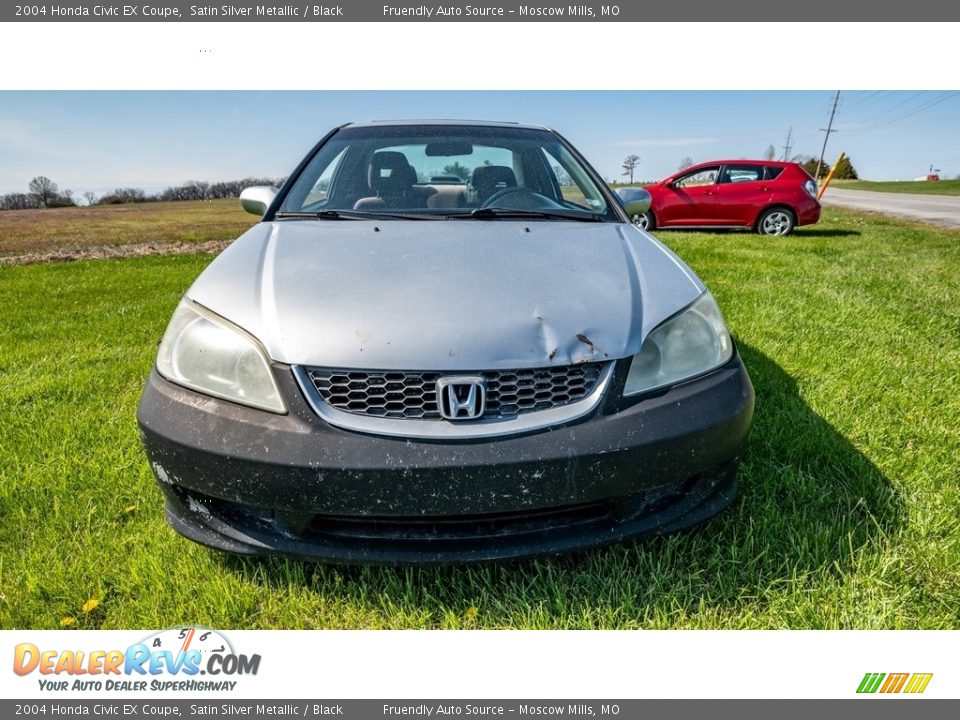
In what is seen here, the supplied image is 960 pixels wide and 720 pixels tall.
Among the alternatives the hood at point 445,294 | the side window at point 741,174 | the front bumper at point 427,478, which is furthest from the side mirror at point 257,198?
the side window at point 741,174

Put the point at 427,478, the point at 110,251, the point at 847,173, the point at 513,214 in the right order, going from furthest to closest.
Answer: the point at 847,173, the point at 110,251, the point at 513,214, the point at 427,478

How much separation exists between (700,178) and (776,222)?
1614 millimetres

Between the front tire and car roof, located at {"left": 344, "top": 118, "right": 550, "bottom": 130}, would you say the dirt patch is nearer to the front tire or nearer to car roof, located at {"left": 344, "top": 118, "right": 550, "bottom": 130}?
car roof, located at {"left": 344, "top": 118, "right": 550, "bottom": 130}

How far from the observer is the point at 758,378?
3.19 meters

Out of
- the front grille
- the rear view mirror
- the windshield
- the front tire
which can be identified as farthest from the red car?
the front grille

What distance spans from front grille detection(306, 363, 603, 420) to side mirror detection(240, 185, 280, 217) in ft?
4.95

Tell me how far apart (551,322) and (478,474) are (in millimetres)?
433

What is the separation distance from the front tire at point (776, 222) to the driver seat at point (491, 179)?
32.2 ft

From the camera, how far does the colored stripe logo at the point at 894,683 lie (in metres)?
1.48

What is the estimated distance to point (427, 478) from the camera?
136 centimetres

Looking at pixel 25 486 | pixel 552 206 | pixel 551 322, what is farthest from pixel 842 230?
pixel 25 486

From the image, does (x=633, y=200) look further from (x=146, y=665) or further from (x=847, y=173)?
(x=847, y=173)

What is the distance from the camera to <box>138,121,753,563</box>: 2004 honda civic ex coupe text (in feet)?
4.58

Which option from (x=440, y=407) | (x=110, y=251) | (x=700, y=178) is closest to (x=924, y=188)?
(x=700, y=178)
